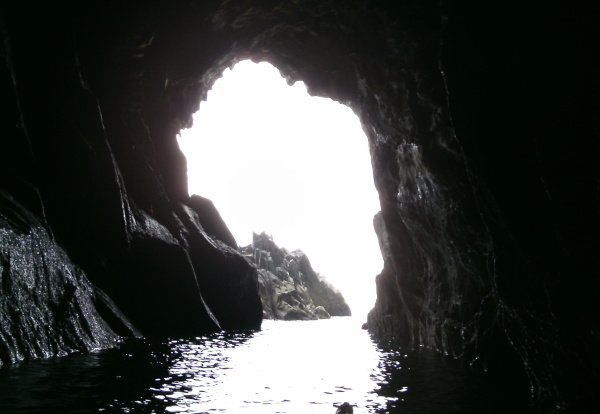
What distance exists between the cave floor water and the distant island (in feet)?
278

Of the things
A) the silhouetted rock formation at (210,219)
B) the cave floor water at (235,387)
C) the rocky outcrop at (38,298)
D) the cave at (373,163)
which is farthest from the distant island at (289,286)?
the cave floor water at (235,387)

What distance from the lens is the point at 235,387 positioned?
33.4ft

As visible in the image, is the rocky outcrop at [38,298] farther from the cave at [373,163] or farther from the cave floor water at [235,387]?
the cave floor water at [235,387]

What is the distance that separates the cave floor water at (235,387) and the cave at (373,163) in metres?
1.80

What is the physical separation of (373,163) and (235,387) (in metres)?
19.8

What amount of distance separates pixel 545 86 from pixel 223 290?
109 ft

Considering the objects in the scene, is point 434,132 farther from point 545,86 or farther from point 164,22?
point 164,22

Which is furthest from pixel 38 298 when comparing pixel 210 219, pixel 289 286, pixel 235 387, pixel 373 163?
pixel 289 286

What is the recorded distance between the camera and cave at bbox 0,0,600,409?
911 cm

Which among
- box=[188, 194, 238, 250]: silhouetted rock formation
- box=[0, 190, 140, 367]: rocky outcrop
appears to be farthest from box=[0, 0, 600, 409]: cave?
box=[188, 194, 238, 250]: silhouetted rock formation

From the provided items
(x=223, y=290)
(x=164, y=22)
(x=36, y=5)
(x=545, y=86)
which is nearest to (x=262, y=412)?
(x=545, y=86)

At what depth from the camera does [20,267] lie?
13.9 m

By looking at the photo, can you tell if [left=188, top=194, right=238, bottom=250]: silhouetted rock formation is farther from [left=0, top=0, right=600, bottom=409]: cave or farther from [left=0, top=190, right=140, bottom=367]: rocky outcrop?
[left=0, top=190, right=140, bottom=367]: rocky outcrop

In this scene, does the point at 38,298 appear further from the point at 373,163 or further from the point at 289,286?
the point at 289,286
